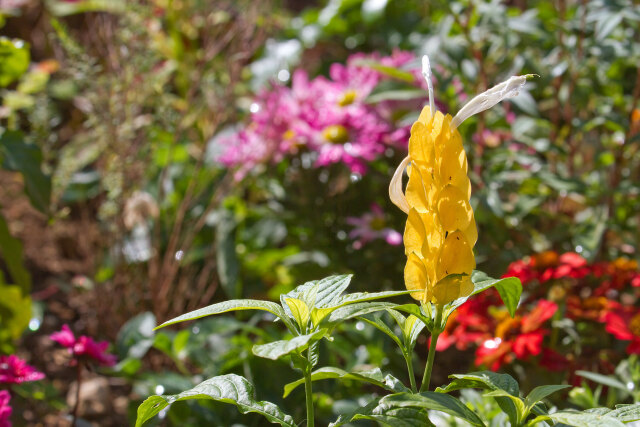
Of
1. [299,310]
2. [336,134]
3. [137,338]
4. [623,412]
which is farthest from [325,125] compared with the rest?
[623,412]

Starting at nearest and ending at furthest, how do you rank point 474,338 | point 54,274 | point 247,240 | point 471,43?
point 474,338 → point 471,43 → point 247,240 → point 54,274

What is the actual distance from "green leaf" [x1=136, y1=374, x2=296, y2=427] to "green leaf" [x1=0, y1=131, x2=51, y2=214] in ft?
2.77

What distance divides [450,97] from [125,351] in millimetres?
930

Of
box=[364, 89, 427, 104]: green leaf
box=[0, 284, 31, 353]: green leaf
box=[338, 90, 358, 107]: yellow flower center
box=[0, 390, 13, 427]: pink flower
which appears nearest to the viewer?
box=[0, 390, 13, 427]: pink flower

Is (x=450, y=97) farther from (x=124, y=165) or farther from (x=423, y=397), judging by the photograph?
(x=423, y=397)

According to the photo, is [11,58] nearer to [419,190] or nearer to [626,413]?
[419,190]

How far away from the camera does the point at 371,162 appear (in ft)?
6.09

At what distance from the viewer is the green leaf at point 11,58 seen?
1540 mm

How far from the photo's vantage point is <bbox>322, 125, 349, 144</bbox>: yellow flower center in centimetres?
179

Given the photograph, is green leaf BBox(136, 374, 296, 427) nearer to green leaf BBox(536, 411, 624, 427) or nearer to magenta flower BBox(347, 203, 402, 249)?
green leaf BBox(536, 411, 624, 427)

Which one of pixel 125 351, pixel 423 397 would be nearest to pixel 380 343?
pixel 125 351

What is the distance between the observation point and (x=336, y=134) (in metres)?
1.79

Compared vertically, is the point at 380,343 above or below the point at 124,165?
below

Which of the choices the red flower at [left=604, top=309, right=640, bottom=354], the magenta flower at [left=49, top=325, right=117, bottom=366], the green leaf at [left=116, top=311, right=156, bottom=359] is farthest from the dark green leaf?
the green leaf at [left=116, top=311, right=156, bottom=359]
